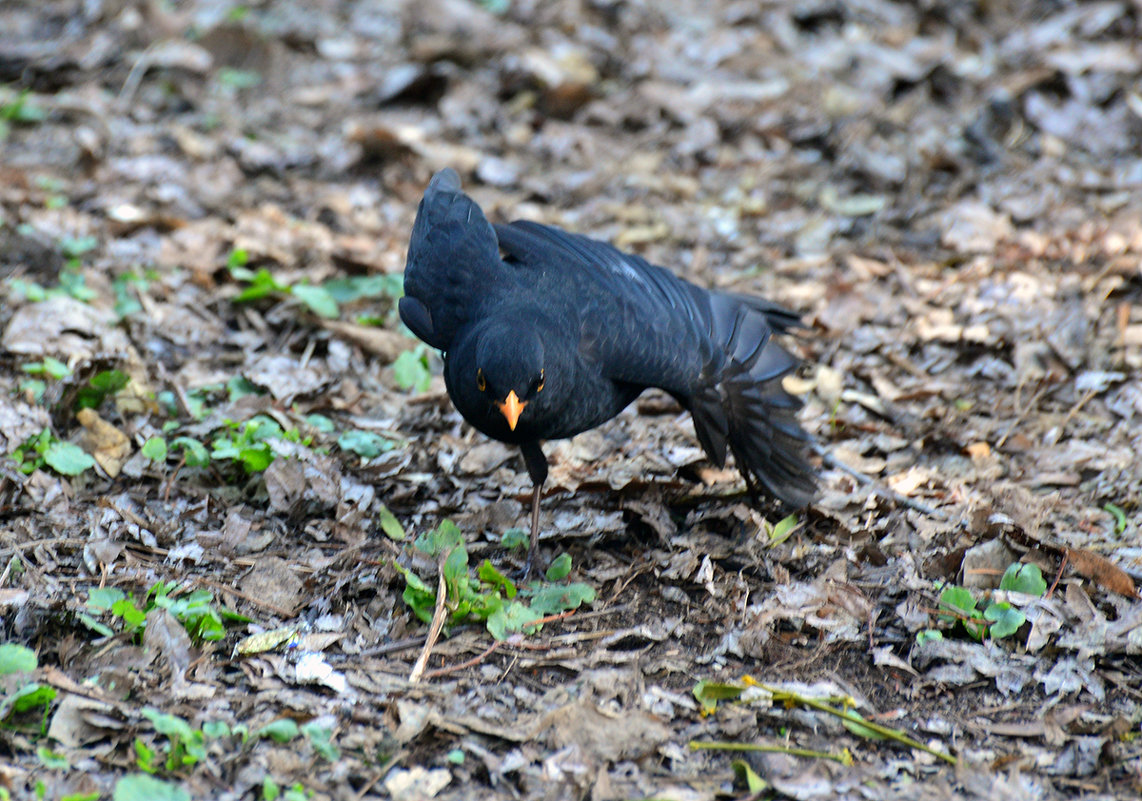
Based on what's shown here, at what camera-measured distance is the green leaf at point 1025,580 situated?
13.4 ft

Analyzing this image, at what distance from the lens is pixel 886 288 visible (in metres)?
6.70

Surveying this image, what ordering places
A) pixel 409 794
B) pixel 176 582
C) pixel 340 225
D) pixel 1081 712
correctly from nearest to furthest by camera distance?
1. pixel 409 794
2. pixel 1081 712
3. pixel 176 582
4. pixel 340 225

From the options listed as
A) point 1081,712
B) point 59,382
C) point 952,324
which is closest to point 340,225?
point 59,382

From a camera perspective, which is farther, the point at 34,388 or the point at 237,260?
the point at 237,260

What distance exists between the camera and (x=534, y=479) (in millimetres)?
4703

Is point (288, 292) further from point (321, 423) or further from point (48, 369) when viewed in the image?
point (48, 369)

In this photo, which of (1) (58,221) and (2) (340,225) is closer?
(1) (58,221)

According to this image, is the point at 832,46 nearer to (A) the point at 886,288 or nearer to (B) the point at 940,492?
(A) the point at 886,288

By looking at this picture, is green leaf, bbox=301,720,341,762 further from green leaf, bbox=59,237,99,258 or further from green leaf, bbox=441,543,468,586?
green leaf, bbox=59,237,99,258

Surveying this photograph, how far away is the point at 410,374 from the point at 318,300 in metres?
0.77

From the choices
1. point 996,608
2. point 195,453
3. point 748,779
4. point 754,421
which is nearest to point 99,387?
point 195,453

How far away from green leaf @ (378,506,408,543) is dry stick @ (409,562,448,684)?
1.53 feet

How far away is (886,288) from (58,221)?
5.11 metres

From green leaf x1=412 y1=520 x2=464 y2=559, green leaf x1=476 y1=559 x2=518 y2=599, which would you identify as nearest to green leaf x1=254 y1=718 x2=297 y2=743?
green leaf x1=476 y1=559 x2=518 y2=599
